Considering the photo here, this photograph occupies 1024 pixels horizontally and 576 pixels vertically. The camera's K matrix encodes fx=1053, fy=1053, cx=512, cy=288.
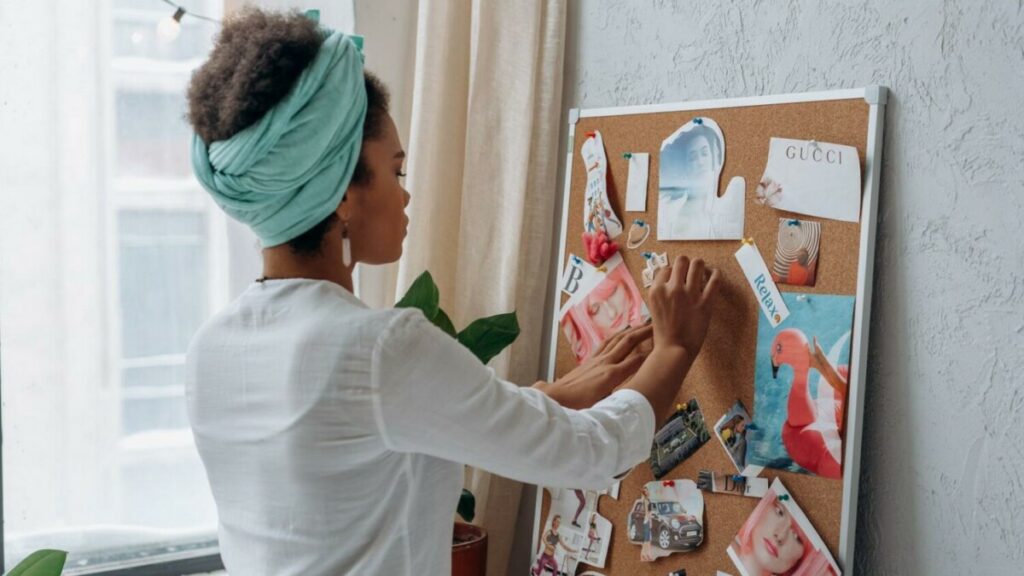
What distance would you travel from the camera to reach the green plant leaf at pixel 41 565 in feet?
A: 5.42

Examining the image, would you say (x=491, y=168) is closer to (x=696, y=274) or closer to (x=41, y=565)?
(x=696, y=274)

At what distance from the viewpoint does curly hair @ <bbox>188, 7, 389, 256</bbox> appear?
4.00 feet

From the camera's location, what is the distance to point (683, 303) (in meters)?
1.65

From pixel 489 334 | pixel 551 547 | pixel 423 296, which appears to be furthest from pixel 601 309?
pixel 551 547

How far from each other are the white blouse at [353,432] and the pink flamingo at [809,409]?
30cm

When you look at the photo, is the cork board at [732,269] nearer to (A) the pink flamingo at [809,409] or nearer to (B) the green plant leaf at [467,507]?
(A) the pink flamingo at [809,409]

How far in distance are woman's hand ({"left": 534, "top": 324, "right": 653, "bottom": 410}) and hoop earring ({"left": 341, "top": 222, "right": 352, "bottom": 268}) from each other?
1.23ft

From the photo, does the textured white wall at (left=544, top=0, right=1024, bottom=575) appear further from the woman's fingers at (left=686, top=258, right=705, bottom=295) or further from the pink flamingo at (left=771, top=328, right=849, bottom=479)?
the woman's fingers at (left=686, top=258, right=705, bottom=295)

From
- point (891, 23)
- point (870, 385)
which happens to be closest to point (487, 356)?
point (870, 385)

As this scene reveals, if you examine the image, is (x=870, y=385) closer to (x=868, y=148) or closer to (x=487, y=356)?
(x=868, y=148)

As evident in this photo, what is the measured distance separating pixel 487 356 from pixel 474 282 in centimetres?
31

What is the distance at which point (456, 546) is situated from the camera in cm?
197

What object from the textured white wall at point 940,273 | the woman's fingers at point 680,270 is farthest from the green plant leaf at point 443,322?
the textured white wall at point 940,273

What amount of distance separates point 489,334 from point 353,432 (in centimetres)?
71
